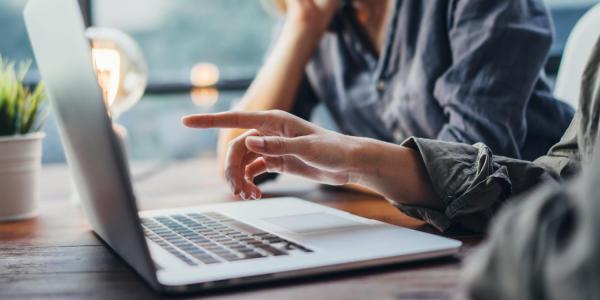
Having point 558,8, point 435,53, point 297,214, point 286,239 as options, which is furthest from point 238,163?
point 558,8

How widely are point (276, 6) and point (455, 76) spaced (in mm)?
694

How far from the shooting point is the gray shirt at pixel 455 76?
993 millimetres

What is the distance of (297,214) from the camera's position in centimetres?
82

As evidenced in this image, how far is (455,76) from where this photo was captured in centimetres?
104

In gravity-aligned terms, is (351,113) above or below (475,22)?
below

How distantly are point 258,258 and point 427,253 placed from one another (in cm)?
16

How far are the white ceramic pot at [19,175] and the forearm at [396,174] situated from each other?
528 millimetres

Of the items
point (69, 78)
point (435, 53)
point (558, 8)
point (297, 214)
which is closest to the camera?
point (69, 78)

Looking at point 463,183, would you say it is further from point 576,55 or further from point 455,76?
point 576,55

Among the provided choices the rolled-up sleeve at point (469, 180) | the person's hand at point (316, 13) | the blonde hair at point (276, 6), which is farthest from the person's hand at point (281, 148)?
the blonde hair at point (276, 6)

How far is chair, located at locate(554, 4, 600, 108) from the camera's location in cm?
118

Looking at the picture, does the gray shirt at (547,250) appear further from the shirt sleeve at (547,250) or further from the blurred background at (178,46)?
the blurred background at (178,46)

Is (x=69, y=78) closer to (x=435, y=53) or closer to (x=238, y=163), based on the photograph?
(x=238, y=163)

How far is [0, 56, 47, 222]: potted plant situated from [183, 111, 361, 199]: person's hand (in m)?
0.34
